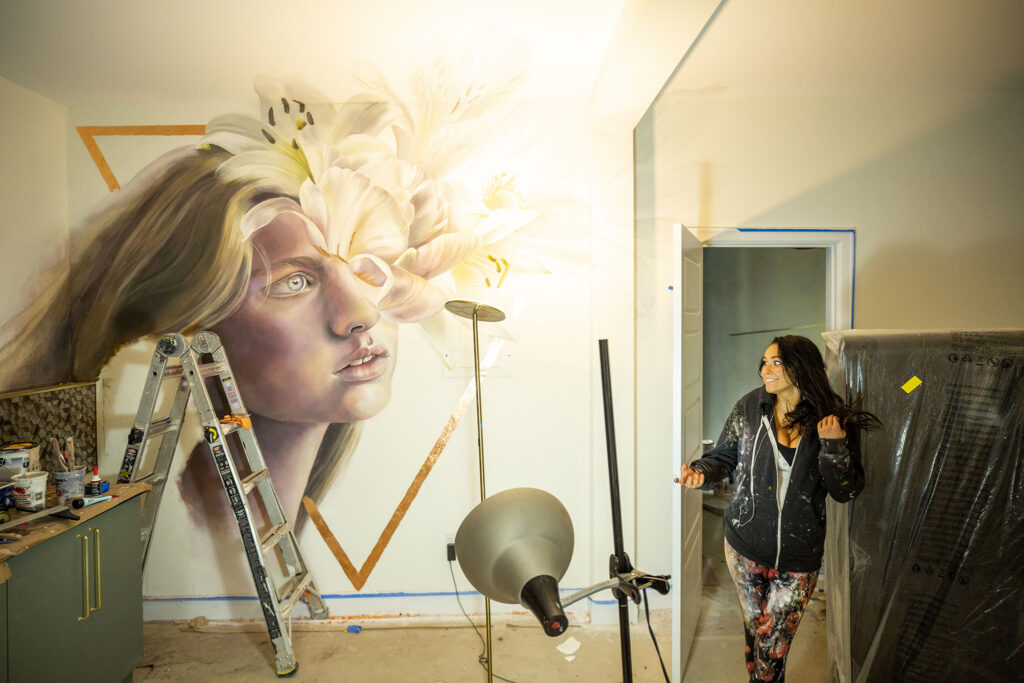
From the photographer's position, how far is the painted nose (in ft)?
8.93

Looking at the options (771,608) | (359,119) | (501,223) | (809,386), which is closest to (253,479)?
(501,223)

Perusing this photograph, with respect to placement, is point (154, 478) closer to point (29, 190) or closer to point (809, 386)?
point (29, 190)

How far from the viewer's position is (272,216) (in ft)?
8.90

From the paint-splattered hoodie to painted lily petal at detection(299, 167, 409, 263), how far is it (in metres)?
1.81

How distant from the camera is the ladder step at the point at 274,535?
94.6 inches

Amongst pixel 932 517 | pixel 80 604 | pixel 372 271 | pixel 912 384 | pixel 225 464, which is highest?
pixel 372 271

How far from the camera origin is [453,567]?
283cm

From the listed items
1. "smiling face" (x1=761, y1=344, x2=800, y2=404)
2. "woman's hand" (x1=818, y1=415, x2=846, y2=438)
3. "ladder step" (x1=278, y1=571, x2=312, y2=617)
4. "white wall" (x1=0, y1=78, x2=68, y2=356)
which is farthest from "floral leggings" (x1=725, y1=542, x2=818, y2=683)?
"white wall" (x1=0, y1=78, x2=68, y2=356)

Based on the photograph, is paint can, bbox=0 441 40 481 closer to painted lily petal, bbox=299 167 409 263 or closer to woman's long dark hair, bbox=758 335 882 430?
painted lily petal, bbox=299 167 409 263

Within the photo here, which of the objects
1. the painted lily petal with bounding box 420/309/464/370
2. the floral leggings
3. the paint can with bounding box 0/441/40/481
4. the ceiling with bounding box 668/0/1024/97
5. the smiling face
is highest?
the ceiling with bounding box 668/0/1024/97

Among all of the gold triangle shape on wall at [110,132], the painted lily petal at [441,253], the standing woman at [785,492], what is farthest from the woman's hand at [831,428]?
the gold triangle shape on wall at [110,132]

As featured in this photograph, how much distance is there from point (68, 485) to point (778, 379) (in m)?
2.57

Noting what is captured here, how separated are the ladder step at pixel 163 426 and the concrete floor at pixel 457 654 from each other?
3.36 ft

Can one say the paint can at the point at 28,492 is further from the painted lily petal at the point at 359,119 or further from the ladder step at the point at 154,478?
the painted lily petal at the point at 359,119
